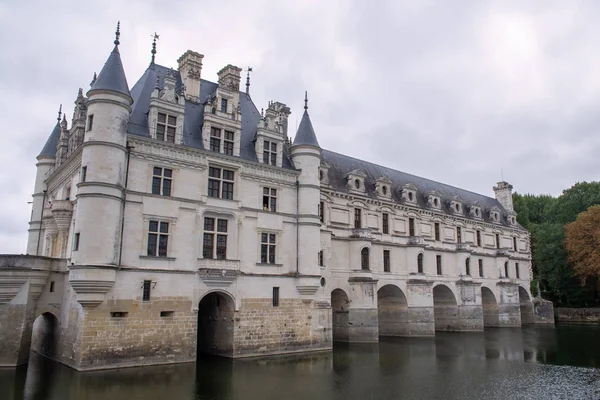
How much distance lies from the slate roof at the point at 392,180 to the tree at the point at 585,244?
661 cm

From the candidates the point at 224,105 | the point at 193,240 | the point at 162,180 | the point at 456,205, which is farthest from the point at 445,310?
the point at 162,180

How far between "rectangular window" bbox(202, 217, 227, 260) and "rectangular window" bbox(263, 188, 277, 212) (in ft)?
9.40

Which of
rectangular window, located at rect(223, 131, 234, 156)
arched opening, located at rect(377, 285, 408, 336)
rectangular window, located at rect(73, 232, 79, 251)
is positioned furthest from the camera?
arched opening, located at rect(377, 285, 408, 336)

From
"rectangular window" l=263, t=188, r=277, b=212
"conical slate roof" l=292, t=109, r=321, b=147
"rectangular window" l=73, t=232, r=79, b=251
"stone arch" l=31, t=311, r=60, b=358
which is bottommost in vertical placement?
"stone arch" l=31, t=311, r=60, b=358

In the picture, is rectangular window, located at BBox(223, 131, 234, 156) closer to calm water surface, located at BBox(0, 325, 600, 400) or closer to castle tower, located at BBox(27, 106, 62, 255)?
calm water surface, located at BBox(0, 325, 600, 400)

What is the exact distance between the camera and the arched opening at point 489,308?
147 ft

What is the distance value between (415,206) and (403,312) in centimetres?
857

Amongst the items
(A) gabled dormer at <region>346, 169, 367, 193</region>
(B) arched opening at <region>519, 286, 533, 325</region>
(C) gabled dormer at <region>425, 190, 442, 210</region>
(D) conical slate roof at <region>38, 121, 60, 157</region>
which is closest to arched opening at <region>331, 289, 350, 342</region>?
(A) gabled dormer at <region>346, 169, 367, 193</region>

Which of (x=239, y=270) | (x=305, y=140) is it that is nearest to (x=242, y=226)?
(x=239, y=270)

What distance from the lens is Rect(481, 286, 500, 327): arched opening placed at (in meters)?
44.8

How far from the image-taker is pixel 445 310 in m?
40.3

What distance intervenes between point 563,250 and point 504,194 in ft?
28.4

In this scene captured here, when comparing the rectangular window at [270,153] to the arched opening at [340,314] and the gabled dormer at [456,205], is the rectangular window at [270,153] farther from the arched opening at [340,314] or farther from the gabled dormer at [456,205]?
the gabled dormer at [456,205]

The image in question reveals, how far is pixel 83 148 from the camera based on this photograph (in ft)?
69.5
